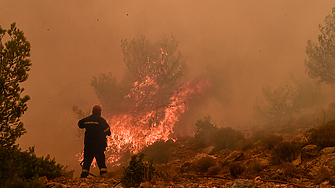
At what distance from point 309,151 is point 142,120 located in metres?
22.0

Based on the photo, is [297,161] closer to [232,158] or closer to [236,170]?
[236,170]

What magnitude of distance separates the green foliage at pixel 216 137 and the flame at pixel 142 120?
7.74m

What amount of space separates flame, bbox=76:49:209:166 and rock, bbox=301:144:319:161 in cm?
1855

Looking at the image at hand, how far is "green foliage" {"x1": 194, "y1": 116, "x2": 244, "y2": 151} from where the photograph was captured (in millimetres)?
12641

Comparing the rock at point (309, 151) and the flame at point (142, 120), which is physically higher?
the flame at point (142, 120)

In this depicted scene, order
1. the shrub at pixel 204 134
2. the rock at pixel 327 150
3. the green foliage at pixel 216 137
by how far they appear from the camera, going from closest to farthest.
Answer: the rock at pixel 327 150
the green foliage at pixel 216 137
the shrub at pixel 204 134

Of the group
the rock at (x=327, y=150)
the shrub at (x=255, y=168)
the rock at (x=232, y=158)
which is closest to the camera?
the rock at (x=327, y=150)

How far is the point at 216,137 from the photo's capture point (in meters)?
14.5

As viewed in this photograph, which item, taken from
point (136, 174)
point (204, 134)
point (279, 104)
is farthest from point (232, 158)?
point (279, 104)

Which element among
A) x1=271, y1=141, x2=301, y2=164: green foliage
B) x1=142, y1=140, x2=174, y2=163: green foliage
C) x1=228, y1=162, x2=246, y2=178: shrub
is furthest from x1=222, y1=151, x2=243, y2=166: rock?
x1=142, y1=140, x2=174, y2=163: green foliage

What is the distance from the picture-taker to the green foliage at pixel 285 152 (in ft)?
21.7

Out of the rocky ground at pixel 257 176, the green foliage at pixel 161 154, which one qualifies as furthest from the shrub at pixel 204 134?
the rocky ground at pixel 257 176

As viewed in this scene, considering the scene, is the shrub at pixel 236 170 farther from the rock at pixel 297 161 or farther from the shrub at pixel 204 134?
the shrub at pixel 204 134

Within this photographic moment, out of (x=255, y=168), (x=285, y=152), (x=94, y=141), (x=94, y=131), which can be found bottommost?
(x=255, y=168)
